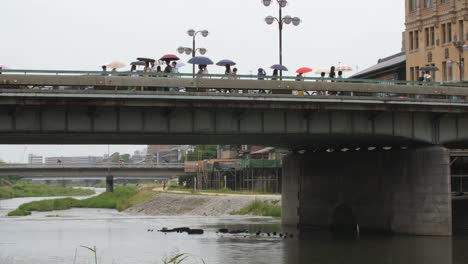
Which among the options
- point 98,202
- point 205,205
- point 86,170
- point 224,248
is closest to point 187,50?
point 224,248

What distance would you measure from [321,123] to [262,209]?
134 ft

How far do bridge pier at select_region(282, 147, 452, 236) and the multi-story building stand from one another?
2446 cm

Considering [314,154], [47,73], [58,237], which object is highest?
[47,73]

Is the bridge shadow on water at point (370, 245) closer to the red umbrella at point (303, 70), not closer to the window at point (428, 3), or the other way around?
the red umbrella at point (303, 70)

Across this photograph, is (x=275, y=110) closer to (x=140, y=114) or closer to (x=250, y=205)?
(x=140, y=114)

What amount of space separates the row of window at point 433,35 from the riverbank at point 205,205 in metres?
23.7

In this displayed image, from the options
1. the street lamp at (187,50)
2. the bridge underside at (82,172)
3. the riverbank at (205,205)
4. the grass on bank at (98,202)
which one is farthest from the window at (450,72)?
the bridge underside at (82,172)

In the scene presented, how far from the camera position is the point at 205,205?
355 feet

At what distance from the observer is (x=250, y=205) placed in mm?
95125

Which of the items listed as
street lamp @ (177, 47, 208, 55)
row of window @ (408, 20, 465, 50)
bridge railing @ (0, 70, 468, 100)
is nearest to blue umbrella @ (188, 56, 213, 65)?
bridge railing @ (0, 70, 468, 100)

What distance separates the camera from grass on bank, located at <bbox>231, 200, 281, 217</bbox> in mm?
89344

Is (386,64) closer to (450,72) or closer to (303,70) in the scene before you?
(450,72)

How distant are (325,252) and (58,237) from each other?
74.2 feet

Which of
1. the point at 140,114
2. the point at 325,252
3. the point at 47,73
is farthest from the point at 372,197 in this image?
the point at 47,73
